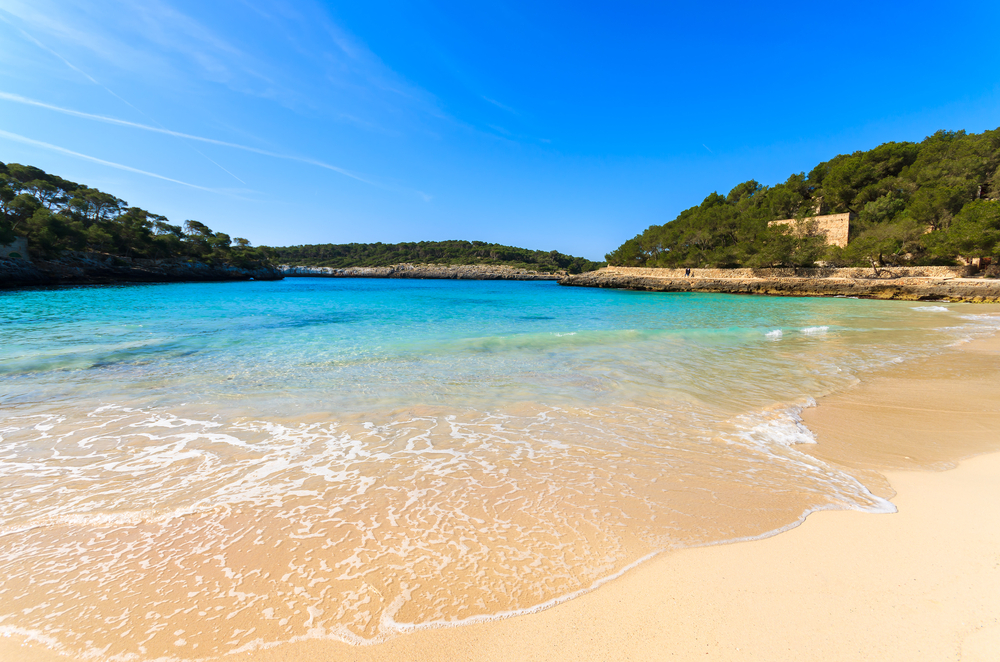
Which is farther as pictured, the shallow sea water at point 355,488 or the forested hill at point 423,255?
the forested hill at point 423,255

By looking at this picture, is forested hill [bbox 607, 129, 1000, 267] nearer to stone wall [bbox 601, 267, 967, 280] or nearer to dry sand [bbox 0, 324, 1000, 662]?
stone wall [bbox 601, 267, 967, 280]

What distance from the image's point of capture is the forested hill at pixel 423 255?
12000 centimetres

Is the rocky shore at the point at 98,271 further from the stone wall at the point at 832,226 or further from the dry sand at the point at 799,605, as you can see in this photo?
the stone wall at the point at 832,226

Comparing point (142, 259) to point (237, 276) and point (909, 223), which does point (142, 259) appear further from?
point (909, 223)

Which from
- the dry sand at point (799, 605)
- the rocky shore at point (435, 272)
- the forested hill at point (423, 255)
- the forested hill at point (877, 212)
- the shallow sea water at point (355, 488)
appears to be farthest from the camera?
the forested hill at point (423, 255)

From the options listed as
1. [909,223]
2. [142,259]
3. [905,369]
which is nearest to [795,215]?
[909,223]

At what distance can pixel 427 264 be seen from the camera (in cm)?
11688

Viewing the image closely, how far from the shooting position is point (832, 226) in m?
43.2

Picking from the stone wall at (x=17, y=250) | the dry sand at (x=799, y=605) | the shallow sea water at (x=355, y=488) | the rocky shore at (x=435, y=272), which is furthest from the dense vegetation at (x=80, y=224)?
the dry sand at (x=799, y=605)

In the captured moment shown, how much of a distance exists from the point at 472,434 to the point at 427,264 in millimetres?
116903

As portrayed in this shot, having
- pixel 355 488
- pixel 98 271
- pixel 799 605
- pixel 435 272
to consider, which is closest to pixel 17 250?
pixel 98 271

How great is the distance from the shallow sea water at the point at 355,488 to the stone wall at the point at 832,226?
49.2m

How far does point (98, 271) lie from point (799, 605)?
60.4 metres

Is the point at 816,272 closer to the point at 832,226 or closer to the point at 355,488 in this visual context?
the point at 832,226
